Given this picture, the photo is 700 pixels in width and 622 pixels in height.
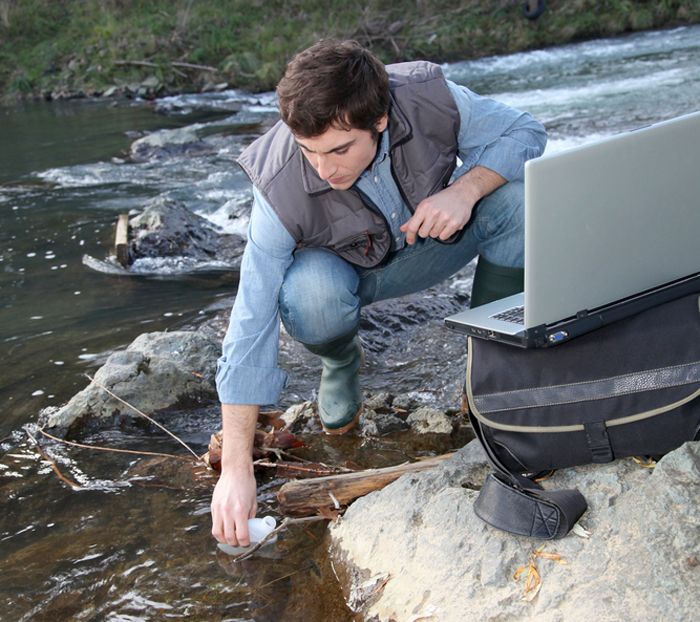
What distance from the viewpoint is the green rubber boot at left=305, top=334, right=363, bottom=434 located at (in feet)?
9.93


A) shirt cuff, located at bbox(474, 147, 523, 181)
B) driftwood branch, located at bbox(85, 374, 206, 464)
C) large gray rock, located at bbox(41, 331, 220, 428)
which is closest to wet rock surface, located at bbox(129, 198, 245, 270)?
large gray rock, located at bbox(41, 331, 220, 428)

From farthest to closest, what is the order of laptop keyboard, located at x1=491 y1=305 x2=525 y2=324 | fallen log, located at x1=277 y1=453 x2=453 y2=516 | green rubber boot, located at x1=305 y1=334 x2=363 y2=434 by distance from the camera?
green rubber boot, located at x1=305 y1=334 x2=363 y2=434
fallen log, located at x1=277 y1=453 x2=453 y2=516
laptop keyboard, located at x1=491 y1=305 x2=525 y2=324

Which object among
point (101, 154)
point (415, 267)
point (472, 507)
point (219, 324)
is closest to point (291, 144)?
point (415, 267)

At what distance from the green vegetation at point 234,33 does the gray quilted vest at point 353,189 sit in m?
13.8

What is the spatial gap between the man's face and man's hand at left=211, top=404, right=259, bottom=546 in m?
0.77

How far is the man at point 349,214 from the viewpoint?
234 centimetres

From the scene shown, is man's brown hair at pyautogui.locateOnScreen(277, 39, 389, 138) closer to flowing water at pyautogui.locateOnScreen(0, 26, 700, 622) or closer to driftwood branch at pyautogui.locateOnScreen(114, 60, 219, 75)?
flowing water at pyautogui.locateOnScreen(0, 26, 700, 622)

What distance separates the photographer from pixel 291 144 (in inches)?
103

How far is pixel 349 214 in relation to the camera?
2689 millimetres

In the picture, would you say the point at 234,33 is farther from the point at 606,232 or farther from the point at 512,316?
the point at 606,232

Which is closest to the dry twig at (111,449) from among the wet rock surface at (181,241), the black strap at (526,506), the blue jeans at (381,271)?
the blue jeans at (381,271)

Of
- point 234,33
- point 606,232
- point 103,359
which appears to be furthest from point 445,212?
point 234,33

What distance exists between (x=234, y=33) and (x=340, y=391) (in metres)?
18.6

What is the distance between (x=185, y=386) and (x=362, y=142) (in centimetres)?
149
